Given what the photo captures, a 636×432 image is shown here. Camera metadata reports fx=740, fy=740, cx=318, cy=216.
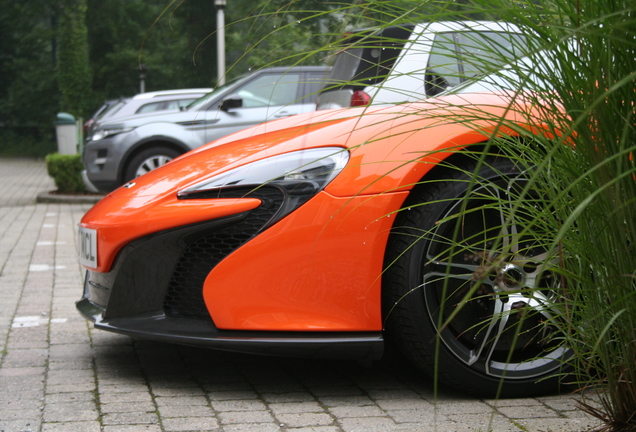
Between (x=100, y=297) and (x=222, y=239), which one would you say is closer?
(x=222, y=239)

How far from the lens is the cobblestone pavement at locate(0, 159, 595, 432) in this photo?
249cm

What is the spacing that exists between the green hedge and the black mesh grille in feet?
34.2

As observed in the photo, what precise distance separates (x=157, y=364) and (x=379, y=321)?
1119 mm

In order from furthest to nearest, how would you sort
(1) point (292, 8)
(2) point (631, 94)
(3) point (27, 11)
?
(3) point (27, 11) → (1) point (292, 8) → (2) point (631, 94)

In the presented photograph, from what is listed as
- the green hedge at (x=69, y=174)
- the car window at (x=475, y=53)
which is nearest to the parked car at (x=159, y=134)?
the green hedge at (x=69, y=174)

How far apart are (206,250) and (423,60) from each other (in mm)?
1068

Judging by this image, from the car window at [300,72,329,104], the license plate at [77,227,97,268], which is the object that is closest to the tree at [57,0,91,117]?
the car window at [300,72,329,104]

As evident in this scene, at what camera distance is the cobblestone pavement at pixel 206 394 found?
249cm

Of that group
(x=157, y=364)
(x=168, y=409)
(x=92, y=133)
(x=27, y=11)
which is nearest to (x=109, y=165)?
(x=92, y=133)

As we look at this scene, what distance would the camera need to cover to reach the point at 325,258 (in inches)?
101

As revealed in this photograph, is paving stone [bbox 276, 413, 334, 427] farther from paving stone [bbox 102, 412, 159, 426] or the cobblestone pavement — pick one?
paving stone [bbox 102, 412, 159, 426]

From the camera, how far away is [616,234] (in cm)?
158

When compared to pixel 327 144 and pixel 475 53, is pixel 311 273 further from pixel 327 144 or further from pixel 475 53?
pixel 475 53

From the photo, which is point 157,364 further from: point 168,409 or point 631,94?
point 631,94
